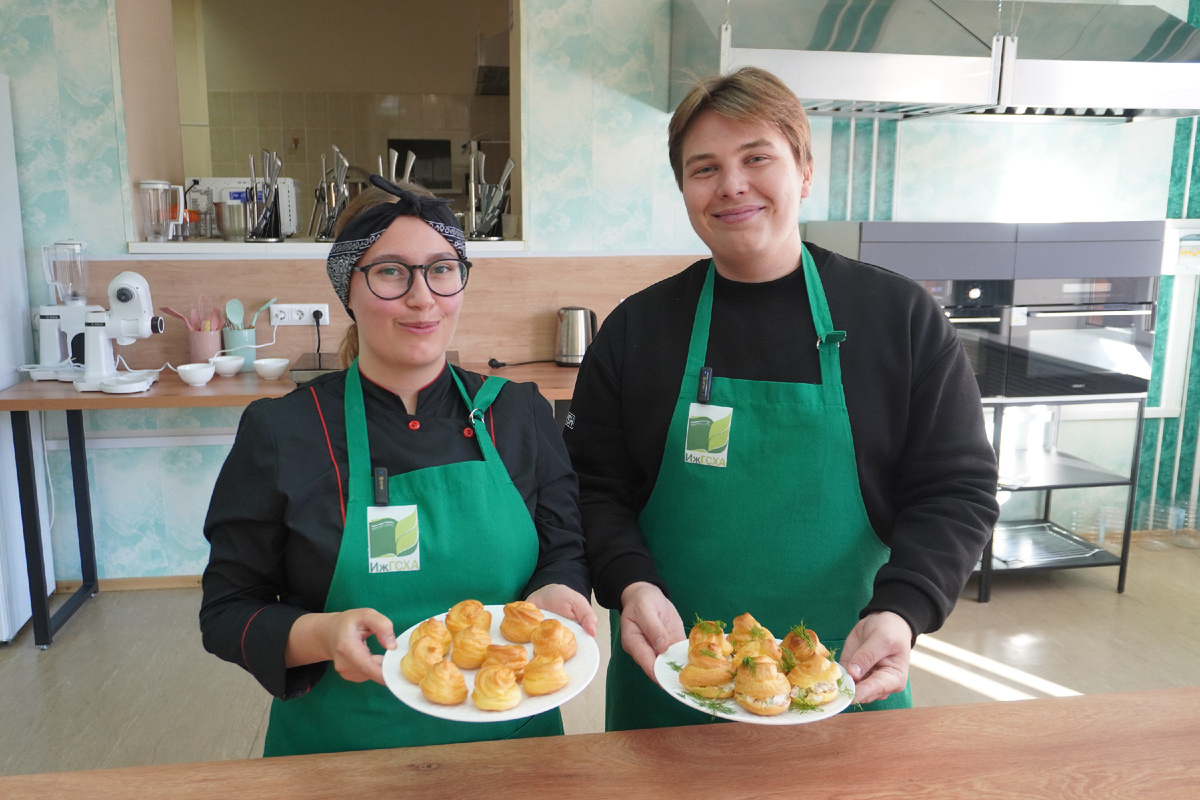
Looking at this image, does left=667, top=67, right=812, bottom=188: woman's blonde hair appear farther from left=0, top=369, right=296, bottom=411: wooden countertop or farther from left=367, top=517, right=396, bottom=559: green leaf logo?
left=0, top=369, right=296, bottom=411: wooden countertop

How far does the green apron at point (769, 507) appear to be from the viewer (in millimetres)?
1444

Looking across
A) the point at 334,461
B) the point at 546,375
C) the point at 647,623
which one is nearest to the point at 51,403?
the point at 546,375

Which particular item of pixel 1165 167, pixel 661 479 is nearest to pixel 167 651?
pixel 661 479

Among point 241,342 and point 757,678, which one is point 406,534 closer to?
point 757,678

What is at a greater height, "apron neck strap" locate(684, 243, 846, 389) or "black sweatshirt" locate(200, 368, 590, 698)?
"apron neck strap" locate(684, 243, 846, 389)

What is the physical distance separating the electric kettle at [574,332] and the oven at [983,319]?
1384 mm

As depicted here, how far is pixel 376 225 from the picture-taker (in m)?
1.29

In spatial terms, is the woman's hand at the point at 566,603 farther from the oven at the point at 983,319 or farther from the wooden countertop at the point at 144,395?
the oven at the point at 983,319

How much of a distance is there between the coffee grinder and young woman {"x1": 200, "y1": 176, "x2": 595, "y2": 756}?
2555 millimetres

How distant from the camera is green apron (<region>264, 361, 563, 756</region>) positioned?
1.27 m

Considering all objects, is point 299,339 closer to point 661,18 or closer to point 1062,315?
point 661,18

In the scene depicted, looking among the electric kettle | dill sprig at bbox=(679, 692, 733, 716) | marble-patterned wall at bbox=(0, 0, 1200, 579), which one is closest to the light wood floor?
marble-patterned wall at bbox=(0, 0, 1200, 579)

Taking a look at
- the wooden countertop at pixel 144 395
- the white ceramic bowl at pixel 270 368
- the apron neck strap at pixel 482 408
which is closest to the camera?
the apron neck strap at pixel 482 408

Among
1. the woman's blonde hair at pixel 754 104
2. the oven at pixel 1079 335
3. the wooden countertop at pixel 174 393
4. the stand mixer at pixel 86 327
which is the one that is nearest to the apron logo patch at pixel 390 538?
the woman's blonde hair at pixel 754 104
